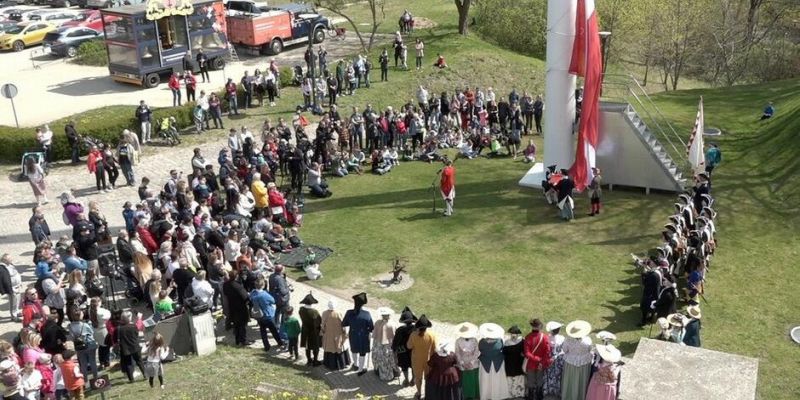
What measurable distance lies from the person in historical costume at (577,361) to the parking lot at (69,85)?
22.1 metres

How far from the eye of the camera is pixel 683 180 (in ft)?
75.6

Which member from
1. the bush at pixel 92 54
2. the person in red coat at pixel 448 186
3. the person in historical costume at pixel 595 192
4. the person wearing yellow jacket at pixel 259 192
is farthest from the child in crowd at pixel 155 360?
the bush at pixel 92 54

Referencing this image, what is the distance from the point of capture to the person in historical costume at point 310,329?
14.7m

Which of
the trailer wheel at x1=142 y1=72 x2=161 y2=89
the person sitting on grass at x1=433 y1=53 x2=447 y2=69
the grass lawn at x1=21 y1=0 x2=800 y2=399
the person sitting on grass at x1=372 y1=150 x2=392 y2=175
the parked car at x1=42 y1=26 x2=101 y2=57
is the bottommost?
the grass lawn at x1=21 y1=0 x2=800 y2=399

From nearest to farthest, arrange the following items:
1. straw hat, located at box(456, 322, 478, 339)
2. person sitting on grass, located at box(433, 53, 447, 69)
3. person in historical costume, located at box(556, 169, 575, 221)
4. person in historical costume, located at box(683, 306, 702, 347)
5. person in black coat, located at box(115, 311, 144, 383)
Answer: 1. straw hat, located at box(456, 322, 478, 339)
2. person in black coat, located at box(115, 311, 144, 383)
3. person in historical costume, located at box(683, 306, 702, 347)
4. person in historical costume, located at box(556, 169, 575, 221)
5. person sitting on grass, located at box(433, 53, 447, 69)

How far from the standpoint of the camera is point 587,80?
21781 mm

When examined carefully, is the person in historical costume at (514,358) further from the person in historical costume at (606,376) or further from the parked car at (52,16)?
the parked car at (52,16)

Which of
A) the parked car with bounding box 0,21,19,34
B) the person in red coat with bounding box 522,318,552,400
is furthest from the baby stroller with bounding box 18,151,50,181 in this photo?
the parked car with bounding box 0,21,19,34

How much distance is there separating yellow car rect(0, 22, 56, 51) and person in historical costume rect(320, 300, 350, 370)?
34.6 m

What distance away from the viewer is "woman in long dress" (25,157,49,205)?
2245 cm

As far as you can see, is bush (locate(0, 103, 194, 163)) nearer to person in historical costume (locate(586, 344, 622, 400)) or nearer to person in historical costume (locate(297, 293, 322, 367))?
person in historical costume (locate(297, 293, 322, 367))

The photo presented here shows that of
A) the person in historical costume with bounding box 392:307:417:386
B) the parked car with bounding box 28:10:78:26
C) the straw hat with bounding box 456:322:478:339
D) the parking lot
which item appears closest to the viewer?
the straw hat with bounding box 456:322:478:339

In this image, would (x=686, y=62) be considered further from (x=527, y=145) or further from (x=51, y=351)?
(x=51, y=351)

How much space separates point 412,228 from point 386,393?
7.80 m
